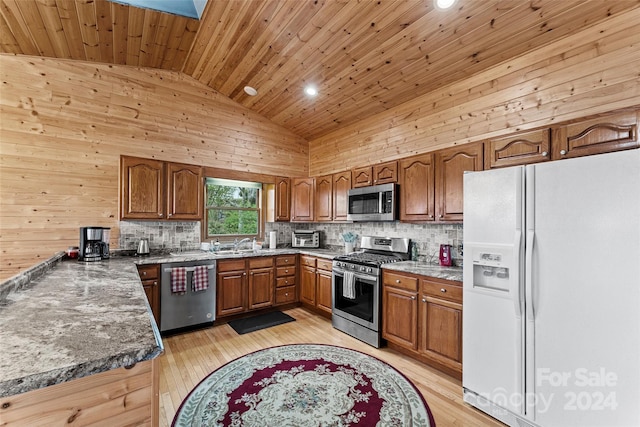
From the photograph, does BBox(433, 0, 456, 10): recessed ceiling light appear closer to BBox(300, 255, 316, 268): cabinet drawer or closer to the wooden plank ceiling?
the wooden plank ceiling

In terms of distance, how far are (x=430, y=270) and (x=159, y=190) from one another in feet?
11.0

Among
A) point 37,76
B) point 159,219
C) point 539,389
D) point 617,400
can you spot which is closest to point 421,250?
point 539,389

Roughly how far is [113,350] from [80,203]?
326cm

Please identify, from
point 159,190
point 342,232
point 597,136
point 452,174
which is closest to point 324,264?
point 342,232

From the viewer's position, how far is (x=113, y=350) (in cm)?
92

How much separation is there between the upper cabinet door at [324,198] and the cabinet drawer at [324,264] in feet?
2.23

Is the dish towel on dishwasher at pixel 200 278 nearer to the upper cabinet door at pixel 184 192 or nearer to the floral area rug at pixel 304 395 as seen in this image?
the upper cabinet door at pixel 184 192

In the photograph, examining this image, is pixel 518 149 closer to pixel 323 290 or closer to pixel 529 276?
pixel 529 276

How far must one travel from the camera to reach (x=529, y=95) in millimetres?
2531

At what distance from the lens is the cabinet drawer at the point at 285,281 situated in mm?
4246

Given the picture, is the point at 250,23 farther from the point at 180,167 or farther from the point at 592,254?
the point at 592,254

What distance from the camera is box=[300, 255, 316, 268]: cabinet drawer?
13.8 feet

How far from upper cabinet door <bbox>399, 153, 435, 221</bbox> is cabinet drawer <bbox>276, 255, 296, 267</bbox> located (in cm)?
184

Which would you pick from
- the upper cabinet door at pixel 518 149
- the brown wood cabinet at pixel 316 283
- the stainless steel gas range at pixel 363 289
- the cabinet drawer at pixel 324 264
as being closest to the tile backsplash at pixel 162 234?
the brown wood cabinet at pixel 316 283
